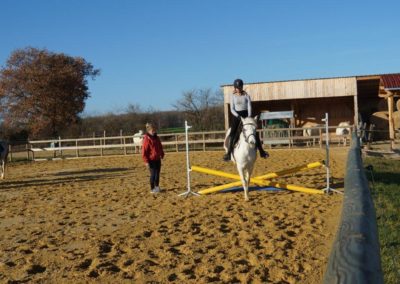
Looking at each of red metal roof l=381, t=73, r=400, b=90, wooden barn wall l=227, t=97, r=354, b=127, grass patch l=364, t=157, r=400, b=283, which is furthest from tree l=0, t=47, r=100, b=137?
grass patch l=364, t=157, r=400, b=283

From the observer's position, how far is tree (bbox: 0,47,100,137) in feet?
119

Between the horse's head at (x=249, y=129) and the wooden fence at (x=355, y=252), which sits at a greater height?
the horse's head at (x=249, y=129)

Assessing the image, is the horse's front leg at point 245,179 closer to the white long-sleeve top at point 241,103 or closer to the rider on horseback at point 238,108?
the rider on horseback at point 238,108

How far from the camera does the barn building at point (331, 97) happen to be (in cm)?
2720

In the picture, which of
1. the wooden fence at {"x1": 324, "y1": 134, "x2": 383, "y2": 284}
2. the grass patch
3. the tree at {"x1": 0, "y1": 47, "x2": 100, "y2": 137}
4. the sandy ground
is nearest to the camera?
the wooden fence at {"x1": 324, "y1": 134, "x2": 383, "y2": 284}

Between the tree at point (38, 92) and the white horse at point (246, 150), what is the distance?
30.7m

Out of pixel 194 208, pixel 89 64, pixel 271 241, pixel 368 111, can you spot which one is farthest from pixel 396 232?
pixel 89 64

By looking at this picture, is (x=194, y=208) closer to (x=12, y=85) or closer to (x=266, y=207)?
(x=266, y=207)

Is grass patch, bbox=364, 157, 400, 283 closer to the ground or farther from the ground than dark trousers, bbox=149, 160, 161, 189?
closer to the ground

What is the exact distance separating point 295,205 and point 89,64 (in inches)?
1408

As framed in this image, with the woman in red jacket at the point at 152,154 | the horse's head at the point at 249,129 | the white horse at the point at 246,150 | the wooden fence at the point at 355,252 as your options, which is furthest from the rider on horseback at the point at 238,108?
the wooden fence at the point at 355,252

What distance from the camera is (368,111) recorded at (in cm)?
3412

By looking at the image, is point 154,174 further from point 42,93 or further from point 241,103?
point 42,93

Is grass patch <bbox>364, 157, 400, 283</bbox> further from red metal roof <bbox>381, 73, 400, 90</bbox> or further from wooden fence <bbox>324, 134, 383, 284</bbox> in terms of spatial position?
red metal roof <bbox>381, 73, 400, 90</bbox>
